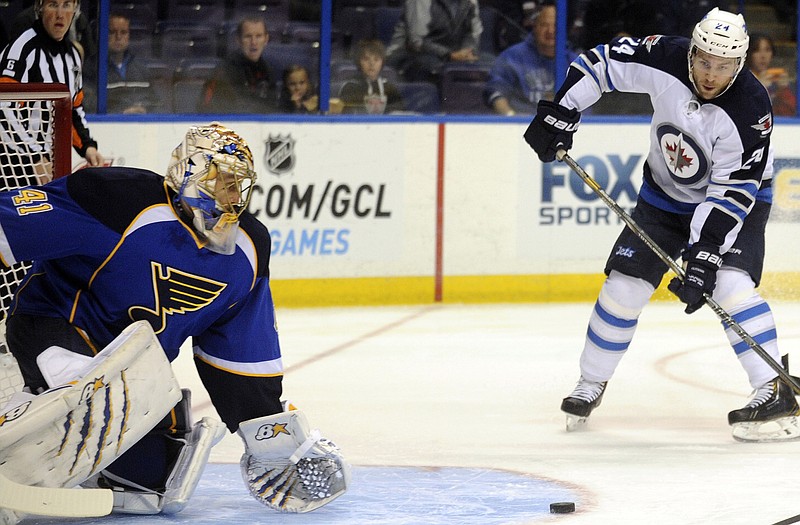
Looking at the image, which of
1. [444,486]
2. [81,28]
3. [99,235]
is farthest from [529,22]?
[99,235]

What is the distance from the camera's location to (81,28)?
5.36m

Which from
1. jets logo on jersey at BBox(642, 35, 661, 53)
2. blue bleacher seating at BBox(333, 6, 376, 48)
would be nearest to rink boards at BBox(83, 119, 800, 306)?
blue bleacher seating at BBox(333, 6, 376, 48)

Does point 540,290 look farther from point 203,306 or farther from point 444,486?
point 203,306

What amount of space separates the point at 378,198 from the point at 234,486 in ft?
9.57

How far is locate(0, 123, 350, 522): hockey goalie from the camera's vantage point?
2320 mm

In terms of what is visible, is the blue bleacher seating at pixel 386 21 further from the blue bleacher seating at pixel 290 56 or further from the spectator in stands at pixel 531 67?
the spectator in stands at pixel 531 67

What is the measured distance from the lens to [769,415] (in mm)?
3449

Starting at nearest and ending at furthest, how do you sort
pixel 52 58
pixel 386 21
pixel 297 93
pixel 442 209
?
1. pixel 52 58
2. pixel 297 93
3. pixel 442 209
4. pixel 386 21

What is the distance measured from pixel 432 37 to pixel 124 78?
130cm

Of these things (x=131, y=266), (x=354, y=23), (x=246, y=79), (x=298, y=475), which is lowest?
(x=298, y=475)

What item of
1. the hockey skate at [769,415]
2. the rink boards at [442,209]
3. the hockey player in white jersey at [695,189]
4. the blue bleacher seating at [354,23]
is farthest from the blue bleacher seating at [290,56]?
the hockey skate at [769,415]

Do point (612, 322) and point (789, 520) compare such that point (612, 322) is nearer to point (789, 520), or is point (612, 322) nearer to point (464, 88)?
point (789, 520)

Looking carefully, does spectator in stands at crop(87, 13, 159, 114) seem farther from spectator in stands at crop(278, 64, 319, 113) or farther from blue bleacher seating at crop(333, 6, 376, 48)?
blue bleacher seating at crop(333, 6, 376, 48)

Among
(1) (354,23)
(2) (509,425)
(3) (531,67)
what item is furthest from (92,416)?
(3) (531,67)
